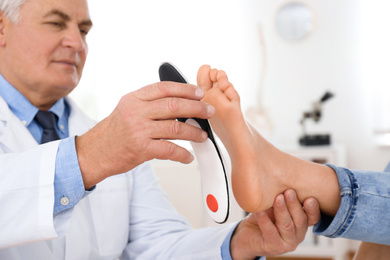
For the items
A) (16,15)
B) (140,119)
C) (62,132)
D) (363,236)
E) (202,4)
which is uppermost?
(202,4)

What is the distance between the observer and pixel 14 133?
3.72 feet

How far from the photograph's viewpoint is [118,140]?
0.71 m

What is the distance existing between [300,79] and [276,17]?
1.54ft

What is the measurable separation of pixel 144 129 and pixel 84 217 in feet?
1.92

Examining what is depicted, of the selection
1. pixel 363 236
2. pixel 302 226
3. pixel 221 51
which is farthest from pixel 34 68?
pixel 221 51

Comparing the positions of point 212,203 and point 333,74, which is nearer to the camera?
point 212,203

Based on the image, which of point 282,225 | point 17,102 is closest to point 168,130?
point 282,225

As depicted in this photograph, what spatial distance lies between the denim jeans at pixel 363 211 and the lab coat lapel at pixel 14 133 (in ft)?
2.51

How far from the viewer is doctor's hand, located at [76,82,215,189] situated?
0.69m

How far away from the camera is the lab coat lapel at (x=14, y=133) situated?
110cm

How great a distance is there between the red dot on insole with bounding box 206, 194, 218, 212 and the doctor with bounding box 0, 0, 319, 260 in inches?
4.9

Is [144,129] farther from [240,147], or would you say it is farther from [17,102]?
[17,102]

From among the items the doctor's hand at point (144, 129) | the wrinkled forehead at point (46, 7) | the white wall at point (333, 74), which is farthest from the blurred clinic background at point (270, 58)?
the doctor's hand at point (144, 129)

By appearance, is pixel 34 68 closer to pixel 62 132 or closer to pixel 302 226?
pixel 62 132
